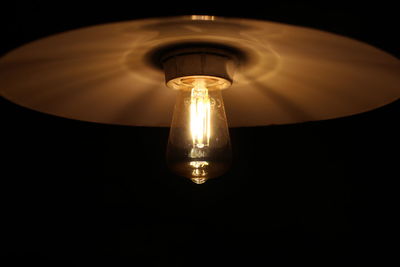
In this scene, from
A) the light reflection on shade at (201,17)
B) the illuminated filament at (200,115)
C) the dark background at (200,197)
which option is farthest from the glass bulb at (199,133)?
the dark background at (200,197)

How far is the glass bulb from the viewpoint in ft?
2.19

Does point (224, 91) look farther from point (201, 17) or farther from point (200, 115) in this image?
point (201, 17)

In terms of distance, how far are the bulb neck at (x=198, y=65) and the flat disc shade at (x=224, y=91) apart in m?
0.02

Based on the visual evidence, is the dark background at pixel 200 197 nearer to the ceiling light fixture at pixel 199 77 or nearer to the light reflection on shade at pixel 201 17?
the ceiling light fixture at pixel 199 77

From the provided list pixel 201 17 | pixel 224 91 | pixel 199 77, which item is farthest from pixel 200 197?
pixel 201 17

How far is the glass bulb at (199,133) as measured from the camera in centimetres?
67

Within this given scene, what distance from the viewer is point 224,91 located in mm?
765

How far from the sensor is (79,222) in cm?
130

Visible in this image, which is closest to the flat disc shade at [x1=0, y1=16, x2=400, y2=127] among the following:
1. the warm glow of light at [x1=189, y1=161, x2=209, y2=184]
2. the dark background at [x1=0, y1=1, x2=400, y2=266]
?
the warm glow of light at [x1=189, y1=161, x2=209, y2=184]

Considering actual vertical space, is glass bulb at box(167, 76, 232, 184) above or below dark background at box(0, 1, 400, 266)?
below

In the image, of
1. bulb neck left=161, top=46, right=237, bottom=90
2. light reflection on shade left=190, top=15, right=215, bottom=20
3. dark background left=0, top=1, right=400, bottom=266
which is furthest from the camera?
dark background left=0, top=1, right=400, bottom=266

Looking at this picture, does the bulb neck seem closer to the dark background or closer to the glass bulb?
the glass bulb

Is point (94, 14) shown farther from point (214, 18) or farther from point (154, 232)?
point (154, 232)

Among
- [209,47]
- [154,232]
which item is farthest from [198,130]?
[154,232]
